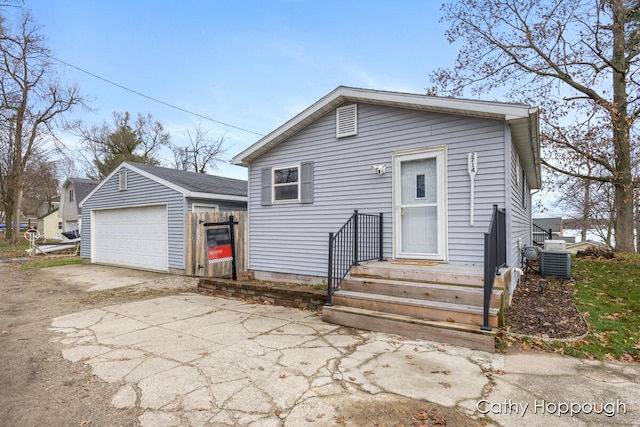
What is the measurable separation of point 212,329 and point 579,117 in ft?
50.4

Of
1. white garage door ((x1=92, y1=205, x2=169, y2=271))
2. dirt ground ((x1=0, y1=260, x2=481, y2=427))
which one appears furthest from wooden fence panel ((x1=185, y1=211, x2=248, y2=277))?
dirt ground ((x1=0, y1=260, x2=481, y2=427))

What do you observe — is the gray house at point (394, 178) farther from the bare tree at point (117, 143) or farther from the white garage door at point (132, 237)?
the bare tree at point (117, 143)

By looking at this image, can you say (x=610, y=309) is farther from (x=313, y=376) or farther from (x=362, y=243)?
(x=313, y=376)

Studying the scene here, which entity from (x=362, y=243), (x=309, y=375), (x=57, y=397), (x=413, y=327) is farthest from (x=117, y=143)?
(x=309, y=375)

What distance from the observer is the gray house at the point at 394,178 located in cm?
543

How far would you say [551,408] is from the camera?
2590mm

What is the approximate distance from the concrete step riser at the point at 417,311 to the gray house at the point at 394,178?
0.08 m

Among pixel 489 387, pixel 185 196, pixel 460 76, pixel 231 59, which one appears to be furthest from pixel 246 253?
pixel 460 76

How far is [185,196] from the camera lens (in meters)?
9.73

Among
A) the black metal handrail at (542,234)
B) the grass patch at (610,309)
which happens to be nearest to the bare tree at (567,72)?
the black metal handrail at (542,234)

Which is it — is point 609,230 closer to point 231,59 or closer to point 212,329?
point 231,59

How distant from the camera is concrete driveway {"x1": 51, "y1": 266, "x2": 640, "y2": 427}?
2.54 m

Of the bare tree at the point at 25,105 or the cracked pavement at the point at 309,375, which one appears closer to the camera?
the cracked pavement at the point at 309,375

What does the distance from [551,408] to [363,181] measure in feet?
15.8
